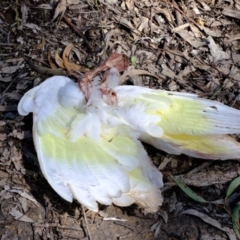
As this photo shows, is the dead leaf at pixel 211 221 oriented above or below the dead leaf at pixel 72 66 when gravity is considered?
below

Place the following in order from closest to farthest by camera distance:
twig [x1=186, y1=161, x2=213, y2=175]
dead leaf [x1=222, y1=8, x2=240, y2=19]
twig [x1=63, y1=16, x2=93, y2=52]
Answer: twig [x1=186, y1=161, x2=213, y2=175], twig [x1=63, y1=16, x2=93, y2=52], dead leaf [x1=222, y1=8, x2=240, y2=19]

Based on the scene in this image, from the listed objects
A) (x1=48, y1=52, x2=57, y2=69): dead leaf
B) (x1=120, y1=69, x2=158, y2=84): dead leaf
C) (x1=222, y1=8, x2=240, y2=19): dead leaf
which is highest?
(x1=222, y1=8, x2=240, y2=19): dead leaf

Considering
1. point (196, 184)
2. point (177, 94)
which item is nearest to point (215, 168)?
point (196, 184)

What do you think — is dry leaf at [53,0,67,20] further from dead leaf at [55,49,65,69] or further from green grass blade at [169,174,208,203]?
green grass blade at [169,174,208,203]

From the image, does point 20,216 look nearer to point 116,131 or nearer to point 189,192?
point 116,131

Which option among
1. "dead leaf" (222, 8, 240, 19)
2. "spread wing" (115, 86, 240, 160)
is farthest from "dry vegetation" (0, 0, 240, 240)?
"spread wing" (115, 86, 240, 160)

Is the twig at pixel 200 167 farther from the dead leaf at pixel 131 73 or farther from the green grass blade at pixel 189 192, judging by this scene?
the dead leaf at pixel 131 73

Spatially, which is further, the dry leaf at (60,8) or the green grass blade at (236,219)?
the dry leaf at (60,8)

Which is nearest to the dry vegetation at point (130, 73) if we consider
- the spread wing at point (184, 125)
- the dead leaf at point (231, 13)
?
the dead leaf at point (231, 13)
